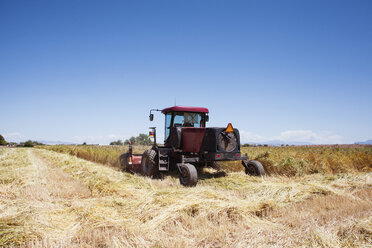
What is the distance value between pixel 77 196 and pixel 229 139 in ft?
13.4

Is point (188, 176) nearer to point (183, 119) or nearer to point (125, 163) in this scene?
point (183, 119)

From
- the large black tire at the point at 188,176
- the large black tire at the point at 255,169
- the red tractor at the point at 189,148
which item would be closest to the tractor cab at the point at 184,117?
the red tractor at the point at 189,148

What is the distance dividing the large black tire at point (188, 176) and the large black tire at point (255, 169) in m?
2.12

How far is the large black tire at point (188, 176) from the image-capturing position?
236 inches

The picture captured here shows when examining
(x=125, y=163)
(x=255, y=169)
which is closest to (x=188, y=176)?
(x=255, y=169)

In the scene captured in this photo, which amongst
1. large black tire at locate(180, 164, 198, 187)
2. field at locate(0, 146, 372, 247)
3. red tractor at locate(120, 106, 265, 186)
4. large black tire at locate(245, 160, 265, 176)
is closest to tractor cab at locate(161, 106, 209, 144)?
red tractor at locate(120, 106, 265, 186)

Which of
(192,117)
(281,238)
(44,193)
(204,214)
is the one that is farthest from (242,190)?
(44,193)

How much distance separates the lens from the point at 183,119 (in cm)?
809

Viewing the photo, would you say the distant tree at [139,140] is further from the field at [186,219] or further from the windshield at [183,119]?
the field at [186,219]

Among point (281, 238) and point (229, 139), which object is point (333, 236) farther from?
point (229, 139)

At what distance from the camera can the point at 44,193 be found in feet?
15.5

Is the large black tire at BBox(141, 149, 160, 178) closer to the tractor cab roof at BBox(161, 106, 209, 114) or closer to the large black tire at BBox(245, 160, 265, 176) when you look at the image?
the tractor cab roof at BBox(161, 106, 209, 114)

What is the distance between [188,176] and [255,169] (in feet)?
7.64

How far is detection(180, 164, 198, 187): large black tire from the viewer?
5.98 m
